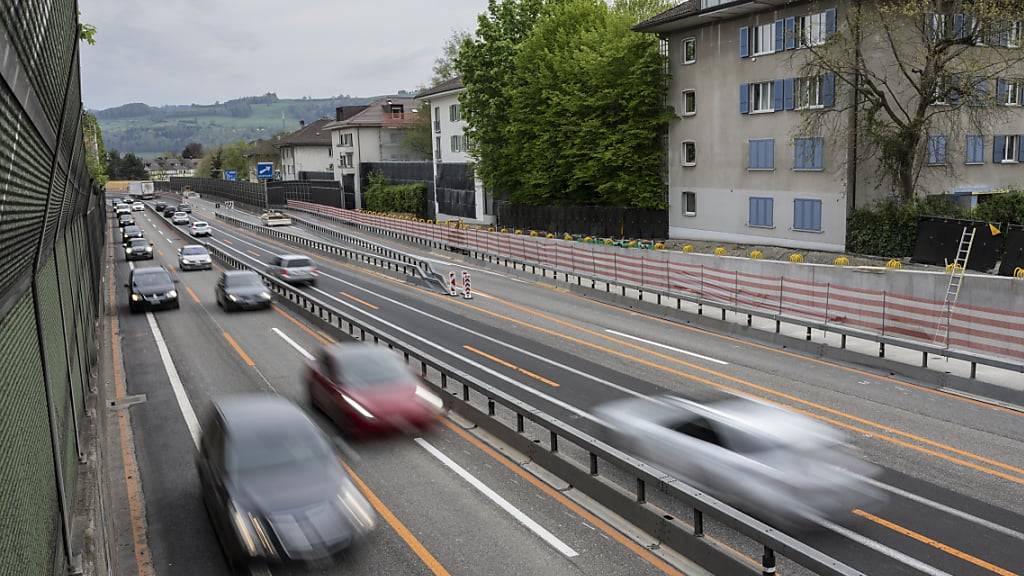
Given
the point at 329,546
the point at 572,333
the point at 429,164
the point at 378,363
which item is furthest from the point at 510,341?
the point at 429,164

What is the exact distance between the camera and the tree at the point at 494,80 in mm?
62969

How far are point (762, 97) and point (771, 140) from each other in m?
2.47

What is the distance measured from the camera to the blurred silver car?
34.7 ft

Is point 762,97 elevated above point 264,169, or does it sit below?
above

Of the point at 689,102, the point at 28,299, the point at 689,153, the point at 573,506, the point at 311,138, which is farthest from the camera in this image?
the point at 311,138

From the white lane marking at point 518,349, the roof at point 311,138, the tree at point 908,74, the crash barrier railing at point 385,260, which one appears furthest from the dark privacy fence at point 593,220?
the roof at point 311,138

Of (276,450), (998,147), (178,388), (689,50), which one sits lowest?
(178,388)

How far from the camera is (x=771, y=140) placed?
42719 millimetres

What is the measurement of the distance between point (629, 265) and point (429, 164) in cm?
5247

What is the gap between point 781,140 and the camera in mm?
42188

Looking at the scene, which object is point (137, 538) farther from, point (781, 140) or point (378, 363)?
point (781, 140)

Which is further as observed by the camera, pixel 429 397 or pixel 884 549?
pixel 429 397

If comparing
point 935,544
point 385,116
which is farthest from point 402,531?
point 385,116

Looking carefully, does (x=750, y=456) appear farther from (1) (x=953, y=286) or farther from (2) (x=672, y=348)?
(1) (x=953, y=286)
